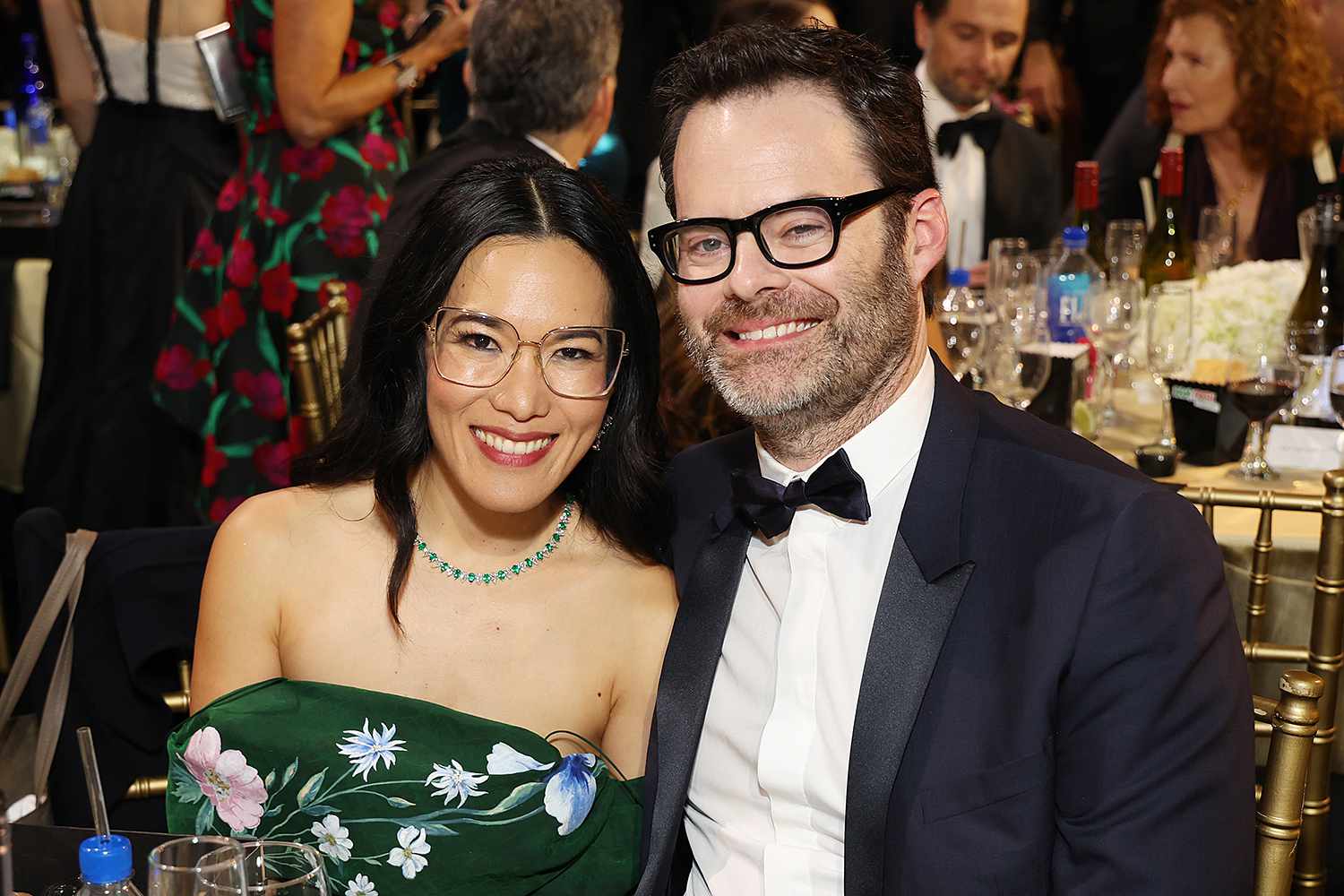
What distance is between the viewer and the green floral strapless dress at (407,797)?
6.11 ft

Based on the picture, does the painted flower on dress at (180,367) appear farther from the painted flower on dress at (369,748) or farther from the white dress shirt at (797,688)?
the white dress shirt at (797,688)

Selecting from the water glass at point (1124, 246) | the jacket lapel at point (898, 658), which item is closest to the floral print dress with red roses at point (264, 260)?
the water glass at point (1124, 246)

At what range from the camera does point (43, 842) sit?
1.61 metres

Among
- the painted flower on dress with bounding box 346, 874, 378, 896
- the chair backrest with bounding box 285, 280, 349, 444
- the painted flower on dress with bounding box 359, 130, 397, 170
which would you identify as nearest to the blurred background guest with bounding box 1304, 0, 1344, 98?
the painted flower on dress with bounding box 359, 130, 397, 170

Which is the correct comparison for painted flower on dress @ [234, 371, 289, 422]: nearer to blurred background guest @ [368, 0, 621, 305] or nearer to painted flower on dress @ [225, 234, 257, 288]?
painted flower on dress @ [225, 234, 257, 288]

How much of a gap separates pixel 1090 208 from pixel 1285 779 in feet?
7.17

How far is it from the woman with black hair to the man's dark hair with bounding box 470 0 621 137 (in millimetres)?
1409

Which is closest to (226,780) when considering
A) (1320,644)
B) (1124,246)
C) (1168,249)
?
(1320,644)

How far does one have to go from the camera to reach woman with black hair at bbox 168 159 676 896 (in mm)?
1871

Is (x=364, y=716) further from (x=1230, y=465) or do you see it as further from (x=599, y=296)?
(x=1230, y=465)

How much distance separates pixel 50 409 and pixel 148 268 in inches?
20.2

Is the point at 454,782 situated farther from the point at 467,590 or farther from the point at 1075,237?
the point at 1075,237

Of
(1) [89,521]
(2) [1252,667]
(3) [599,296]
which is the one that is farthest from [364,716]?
(1) [89,521]

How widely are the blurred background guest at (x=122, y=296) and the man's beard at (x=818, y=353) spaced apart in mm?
2917
